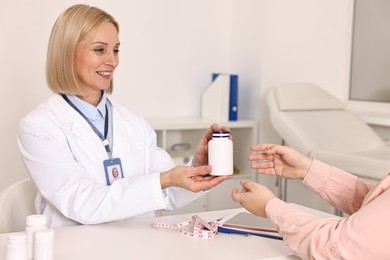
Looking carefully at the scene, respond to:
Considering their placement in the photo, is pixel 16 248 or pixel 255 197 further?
pixel 255 197

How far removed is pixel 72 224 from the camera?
1.78 m

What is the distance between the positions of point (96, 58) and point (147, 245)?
78 cm

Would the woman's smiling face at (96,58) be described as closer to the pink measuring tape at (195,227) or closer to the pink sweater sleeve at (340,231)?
the pink measuring tape at (195,227)

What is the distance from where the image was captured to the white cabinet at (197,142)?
3.63 metres

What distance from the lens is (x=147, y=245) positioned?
1457 mm

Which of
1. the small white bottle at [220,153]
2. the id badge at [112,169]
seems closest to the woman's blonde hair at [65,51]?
the id badge at [112,169]

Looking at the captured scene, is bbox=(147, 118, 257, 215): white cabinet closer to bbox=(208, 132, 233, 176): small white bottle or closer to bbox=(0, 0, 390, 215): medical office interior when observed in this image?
bbox=(0, 0, 390, 215): medical office interior

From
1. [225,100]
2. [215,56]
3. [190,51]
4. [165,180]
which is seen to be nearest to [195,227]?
[165,180]

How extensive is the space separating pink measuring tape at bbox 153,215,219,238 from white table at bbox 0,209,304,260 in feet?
0.06

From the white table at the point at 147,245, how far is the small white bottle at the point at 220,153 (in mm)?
187

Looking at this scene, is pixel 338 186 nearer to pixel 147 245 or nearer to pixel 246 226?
pixel 246 226

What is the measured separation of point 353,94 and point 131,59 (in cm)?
149

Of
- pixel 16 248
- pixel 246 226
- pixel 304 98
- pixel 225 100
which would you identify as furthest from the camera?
pixel 225 100

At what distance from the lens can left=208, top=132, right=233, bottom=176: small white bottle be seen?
1.51 metres
